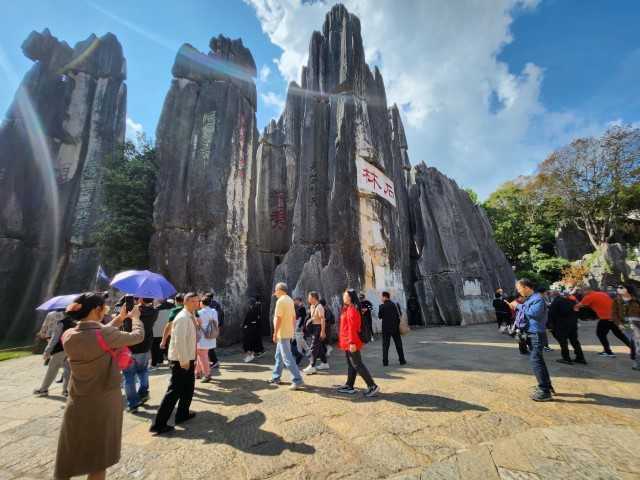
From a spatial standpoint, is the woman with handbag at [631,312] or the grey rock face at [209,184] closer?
the woman with handbag at [631,312]

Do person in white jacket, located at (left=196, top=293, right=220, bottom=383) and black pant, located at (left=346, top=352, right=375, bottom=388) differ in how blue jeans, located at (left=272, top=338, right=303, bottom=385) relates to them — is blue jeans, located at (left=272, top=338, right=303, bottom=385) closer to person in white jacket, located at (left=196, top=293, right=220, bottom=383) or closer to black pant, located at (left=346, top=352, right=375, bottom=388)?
black pant, located at (left=346, top=352, right=375, bottom=388)

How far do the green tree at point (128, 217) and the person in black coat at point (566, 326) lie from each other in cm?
1582

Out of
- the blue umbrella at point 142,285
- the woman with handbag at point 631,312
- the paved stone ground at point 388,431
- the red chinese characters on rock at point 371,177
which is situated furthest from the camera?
the red chinese characters on rock at point 371,177

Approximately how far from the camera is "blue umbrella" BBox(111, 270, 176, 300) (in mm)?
5070

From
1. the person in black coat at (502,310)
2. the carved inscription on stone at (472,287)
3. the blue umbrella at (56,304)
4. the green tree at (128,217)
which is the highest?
the green tree at (128,217)

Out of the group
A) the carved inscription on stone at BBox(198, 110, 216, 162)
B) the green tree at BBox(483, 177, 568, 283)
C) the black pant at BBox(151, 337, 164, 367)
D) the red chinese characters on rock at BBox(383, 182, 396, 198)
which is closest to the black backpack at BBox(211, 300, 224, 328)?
the black pant at BBox(151, 337, 164, 367)

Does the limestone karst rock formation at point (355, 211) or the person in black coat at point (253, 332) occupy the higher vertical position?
the limestone karst rock formation at point (355, 211)

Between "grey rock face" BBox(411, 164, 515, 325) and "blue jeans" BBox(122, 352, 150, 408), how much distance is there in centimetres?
1454

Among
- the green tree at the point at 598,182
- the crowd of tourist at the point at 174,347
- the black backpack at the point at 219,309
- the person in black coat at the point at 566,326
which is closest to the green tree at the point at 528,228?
the green tree at the point at 598,182

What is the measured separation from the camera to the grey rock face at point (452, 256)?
16.1 m

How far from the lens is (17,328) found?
1706 cm

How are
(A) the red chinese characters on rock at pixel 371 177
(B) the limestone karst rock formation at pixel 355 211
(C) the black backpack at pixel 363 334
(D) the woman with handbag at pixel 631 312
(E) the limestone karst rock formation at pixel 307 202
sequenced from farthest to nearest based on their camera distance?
1. (A) the red chinese characters on rock at pixel 371 177
2. (B) the limestone karst rock formation at pixel 355 211
3. (E) the limestone karst rock formation at pixel 307 202
4. (D) the woman with handbag at pixel 631 312
5. (C) the black backpack at pixel 363 334

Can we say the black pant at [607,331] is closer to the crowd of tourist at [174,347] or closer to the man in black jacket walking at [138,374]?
the crowd of tourist at [174,347]

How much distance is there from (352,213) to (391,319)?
6884 millimetres
